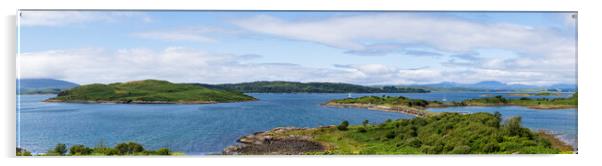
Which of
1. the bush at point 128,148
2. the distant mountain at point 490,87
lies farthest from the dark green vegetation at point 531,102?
the bush at point 128,148

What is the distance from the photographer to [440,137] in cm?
701

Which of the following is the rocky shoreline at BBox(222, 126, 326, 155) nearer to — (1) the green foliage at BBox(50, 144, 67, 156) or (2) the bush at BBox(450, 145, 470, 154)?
(2) the bush at BBox(450, 145, 470, 154)

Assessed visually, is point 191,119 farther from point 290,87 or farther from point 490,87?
point 490,87

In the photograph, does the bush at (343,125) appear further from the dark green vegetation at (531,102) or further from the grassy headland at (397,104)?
the dark green vegetation at (531,102)

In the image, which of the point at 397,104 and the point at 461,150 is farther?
the point at 397,104

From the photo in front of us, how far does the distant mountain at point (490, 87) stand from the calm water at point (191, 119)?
90mm

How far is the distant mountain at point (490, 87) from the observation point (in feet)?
23.0

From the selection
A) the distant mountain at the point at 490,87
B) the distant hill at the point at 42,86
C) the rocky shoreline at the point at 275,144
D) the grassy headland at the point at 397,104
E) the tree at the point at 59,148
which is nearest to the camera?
the distant hill at the point at 42,86

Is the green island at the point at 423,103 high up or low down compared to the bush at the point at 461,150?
up

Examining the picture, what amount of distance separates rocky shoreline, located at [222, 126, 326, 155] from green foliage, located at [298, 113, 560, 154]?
0.48ft

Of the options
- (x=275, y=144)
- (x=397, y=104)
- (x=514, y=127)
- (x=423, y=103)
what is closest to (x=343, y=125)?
(x=397, y=104)

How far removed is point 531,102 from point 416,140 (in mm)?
1591

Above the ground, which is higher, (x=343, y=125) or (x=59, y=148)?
(x=343, y=125)

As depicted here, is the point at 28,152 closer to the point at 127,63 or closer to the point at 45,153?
the point at 45,153
